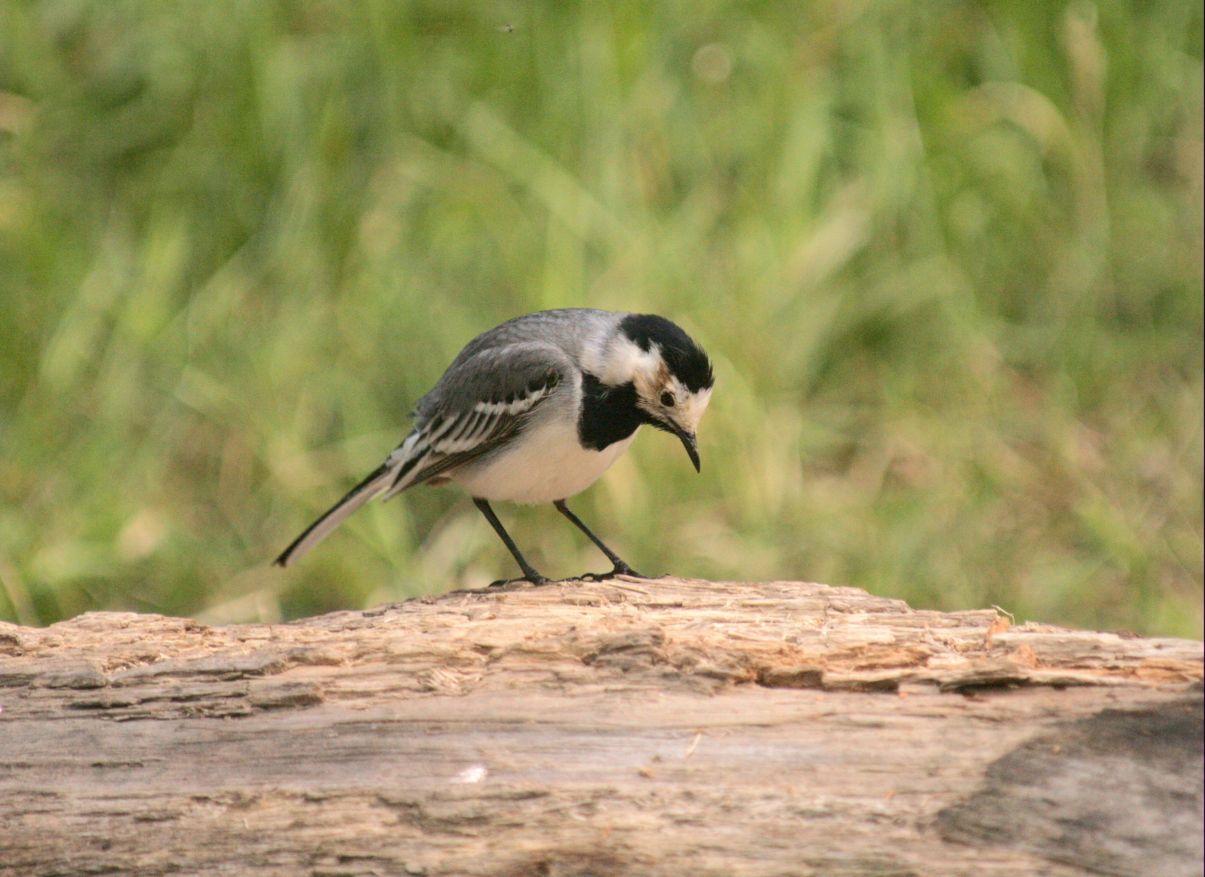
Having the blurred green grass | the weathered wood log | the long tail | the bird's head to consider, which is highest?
the blurred green grass

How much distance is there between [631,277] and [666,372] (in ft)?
8.55

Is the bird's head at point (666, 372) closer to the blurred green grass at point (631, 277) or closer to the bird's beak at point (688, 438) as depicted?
the bird's beak at point (688, 438)

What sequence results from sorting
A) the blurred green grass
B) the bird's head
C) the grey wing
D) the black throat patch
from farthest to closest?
the blurred green grass → the grey wing → the black throat patch → the bird's head

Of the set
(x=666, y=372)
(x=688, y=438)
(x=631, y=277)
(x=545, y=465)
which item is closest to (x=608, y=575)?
(x=545, y=465)

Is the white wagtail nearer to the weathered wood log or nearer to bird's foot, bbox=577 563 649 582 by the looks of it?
bird's foot, bbox=577 563 649 582

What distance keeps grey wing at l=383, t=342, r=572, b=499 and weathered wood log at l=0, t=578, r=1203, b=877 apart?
1624mm

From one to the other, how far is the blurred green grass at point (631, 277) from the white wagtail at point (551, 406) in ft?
4.72

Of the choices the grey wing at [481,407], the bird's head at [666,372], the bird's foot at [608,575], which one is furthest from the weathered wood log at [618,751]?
the grey wing at [481,407]

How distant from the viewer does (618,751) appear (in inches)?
155

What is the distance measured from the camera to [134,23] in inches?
371

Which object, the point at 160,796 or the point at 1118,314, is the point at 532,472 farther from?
the point at 1118,314

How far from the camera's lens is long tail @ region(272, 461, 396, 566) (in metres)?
6.34

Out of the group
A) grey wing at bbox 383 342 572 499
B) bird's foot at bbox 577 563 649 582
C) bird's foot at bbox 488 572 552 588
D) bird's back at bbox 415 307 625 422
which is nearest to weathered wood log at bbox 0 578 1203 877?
bird's foot at bbox 577 563 649 582

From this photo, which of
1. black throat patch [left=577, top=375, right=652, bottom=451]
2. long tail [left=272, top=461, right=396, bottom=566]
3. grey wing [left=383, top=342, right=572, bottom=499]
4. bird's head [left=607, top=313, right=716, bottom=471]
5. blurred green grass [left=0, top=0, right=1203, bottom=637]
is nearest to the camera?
bird's head [left=607, top=313, right=716, bottom=471]
